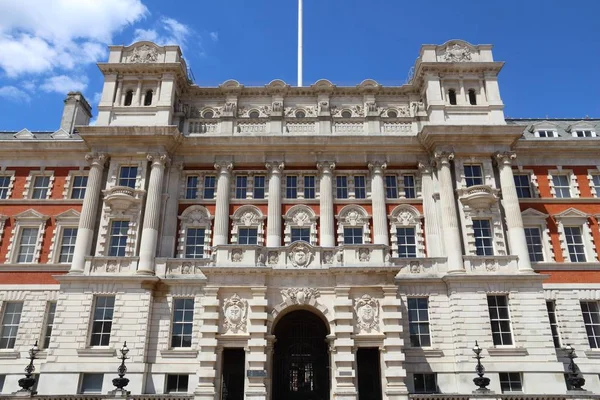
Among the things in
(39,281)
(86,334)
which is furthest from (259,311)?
(39,281)

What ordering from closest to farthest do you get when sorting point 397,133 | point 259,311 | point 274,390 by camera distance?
1. point 259,311
2. point 274,390
3. point 397,133

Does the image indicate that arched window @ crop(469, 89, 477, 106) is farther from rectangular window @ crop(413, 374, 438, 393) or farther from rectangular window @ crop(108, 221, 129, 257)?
rectangular window @ crop(108, 221, 129, 257)

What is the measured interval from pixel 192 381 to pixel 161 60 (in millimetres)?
20795

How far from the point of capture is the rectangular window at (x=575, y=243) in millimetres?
30125

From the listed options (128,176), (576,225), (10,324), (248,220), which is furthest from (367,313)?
(10,324)

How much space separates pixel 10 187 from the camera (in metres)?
32.0

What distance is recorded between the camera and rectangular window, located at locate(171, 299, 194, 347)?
2689 centimetres

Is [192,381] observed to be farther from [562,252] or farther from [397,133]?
[562,252]

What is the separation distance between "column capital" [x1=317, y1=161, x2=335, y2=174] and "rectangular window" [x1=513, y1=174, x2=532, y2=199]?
12237 millimetres

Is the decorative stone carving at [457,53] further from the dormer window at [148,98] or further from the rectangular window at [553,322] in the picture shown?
the dormer window at [148,98]

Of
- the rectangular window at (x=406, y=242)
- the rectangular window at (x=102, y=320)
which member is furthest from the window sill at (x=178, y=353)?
the rectangular window at (x=406, y=242)

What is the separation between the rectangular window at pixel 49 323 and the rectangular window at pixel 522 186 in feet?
98.4

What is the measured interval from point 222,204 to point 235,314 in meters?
8.46

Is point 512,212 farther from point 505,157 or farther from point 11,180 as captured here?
point 11,180
